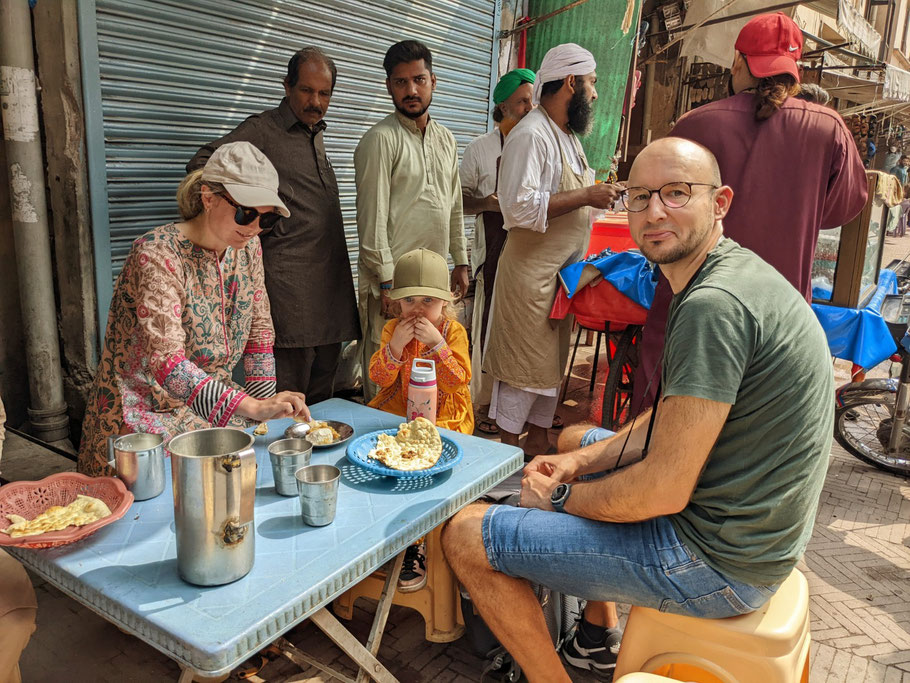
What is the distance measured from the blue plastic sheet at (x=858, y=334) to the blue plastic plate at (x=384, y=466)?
254 cm

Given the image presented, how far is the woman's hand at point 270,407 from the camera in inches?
86.6

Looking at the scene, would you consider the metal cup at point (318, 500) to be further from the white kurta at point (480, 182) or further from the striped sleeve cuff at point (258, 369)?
the white kurta at point (480, 182)

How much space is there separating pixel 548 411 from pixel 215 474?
310 cm

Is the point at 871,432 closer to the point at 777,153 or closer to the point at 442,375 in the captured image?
the point at 777,153

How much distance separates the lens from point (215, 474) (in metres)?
1.40

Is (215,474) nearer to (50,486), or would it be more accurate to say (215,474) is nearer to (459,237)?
(50,486)

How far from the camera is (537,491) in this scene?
219 centimetres

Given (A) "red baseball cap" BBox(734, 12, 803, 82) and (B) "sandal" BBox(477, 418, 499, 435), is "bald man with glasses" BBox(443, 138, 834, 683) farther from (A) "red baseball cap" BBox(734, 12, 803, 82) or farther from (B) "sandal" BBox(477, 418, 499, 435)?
(B) "sandal" BBox(477, 418, 499, 435)

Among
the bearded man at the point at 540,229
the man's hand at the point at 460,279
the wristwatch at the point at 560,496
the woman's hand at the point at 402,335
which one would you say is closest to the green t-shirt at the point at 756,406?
the wristwatch at the point at 560,496

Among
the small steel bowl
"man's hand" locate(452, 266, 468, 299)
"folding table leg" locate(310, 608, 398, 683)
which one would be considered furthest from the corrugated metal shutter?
"folding table leg" locate(310, 608, 398, 683)

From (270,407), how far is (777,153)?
259 cm

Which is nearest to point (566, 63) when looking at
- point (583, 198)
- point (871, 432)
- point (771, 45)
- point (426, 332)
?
point (583, 198)

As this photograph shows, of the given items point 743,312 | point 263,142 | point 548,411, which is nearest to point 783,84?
point 743,312

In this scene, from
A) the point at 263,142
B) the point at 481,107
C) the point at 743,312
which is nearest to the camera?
the point at 743,312
